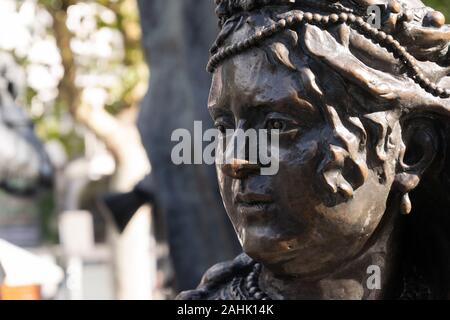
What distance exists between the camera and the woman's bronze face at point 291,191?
6.41 feet

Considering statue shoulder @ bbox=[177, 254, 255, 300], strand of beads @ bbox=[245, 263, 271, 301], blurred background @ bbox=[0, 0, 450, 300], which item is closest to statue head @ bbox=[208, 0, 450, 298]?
strand of beads @ bbox=[245, 263, 271, 301]

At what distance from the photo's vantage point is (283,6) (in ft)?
6.63

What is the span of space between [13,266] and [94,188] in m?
16.8

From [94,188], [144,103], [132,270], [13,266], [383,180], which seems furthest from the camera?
[94,188]

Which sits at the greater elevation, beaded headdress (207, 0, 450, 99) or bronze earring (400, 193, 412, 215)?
beaded headdress (207, 0, 450, 99)

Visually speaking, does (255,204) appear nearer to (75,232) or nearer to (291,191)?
(291,191)

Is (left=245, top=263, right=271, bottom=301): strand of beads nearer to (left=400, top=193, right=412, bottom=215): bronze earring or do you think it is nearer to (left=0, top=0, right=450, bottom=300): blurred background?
(left=400, top=193, right=412, bottom=215): bronze earring

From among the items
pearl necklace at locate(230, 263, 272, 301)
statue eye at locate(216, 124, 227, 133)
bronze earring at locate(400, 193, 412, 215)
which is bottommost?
pearl necklace at locate(230, 263, 272, 301)

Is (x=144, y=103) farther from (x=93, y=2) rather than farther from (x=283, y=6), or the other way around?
(x=93, y=2)

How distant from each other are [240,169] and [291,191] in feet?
0.41

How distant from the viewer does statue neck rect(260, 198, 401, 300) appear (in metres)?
2.09

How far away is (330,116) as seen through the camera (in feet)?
Answer: 6.36
